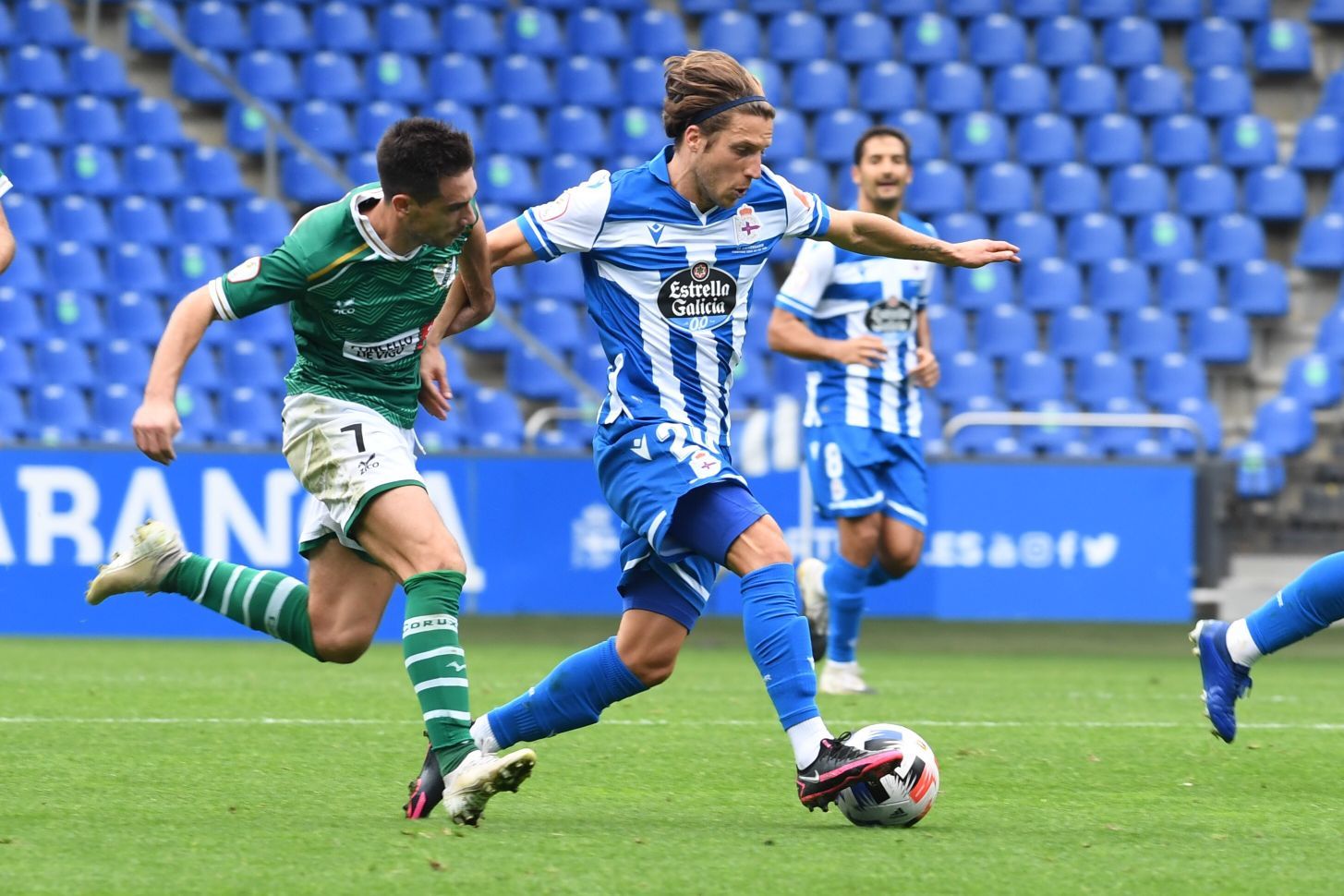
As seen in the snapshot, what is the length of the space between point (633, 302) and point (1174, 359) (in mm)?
10631

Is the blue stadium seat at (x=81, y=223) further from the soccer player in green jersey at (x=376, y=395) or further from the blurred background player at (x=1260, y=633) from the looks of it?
the blurred background player at (x=1260, y=633)

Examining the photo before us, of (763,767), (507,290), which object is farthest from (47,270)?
(763,767)

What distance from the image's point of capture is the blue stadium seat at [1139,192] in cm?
1583

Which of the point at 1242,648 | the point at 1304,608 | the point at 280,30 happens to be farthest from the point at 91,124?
the point at 1304,608

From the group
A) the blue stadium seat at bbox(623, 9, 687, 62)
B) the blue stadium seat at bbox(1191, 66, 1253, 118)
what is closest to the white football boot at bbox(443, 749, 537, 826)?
the blue stadium seat at bbox(623, 9, 687, 62)

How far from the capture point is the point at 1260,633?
5.21 m

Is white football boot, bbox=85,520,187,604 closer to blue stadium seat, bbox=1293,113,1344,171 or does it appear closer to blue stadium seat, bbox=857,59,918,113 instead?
blue stadium seat, bbox=857,59,918,113

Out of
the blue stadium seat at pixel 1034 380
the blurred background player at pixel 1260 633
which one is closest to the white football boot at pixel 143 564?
the blurred background player at pixel 1260 633

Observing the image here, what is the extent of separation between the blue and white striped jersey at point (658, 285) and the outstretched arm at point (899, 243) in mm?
367

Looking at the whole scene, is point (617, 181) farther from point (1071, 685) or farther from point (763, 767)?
point (1071, 685)

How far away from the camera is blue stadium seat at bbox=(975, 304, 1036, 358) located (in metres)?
15.0

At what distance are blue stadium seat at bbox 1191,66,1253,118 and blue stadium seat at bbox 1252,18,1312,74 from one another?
30cm

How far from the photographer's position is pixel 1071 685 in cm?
→ 898

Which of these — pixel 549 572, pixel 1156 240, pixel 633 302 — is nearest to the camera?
pixel 633 302
